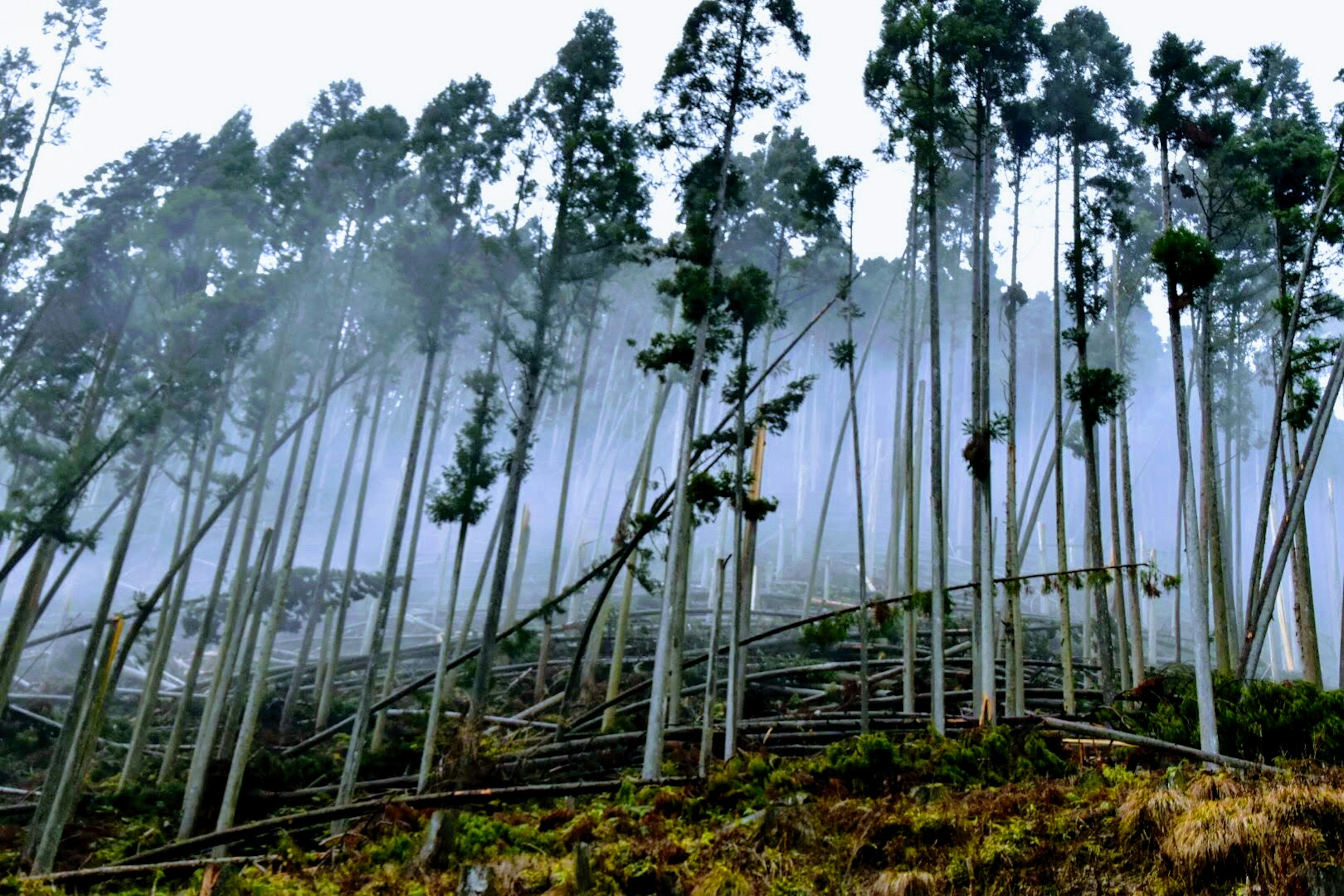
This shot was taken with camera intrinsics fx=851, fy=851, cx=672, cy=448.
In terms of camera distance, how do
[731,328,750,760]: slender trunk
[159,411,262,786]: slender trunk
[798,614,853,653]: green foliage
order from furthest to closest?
[159,411,262,786]: slender trunk, [798,614,853,653]: green foliage, [731,328,750,760]: slender trunk

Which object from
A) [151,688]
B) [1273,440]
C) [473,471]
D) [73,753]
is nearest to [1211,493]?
[1273,440]

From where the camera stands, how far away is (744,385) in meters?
8.98

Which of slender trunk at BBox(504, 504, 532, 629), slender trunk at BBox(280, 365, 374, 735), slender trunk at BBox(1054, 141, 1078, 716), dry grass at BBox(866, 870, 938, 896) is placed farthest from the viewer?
slender trunk at BBox(504, 504, 532, 629)

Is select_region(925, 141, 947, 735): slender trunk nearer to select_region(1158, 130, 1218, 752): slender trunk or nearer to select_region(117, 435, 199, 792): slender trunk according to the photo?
select_region(1158, 130, 1218, 752): slender trunk

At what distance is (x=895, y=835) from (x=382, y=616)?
277 inches

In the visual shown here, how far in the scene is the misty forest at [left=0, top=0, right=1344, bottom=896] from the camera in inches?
196

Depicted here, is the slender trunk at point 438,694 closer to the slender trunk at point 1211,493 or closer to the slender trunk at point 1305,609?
the slender trunk at point 1211,493

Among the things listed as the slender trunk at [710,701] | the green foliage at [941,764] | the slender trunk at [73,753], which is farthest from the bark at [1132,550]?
the slender trunk at [73,753]

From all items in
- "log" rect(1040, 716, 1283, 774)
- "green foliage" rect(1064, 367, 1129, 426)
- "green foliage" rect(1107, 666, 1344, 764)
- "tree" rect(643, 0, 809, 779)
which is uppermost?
"tree" rect(643, 0, 809, 779)

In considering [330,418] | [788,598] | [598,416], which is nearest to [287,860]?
[788,598]

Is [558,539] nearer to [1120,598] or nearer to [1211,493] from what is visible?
[1120,598]

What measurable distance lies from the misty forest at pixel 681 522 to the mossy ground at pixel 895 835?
0.09 ft

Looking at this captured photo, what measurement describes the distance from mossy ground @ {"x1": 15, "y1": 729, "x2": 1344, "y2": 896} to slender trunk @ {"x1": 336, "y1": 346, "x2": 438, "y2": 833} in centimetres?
212

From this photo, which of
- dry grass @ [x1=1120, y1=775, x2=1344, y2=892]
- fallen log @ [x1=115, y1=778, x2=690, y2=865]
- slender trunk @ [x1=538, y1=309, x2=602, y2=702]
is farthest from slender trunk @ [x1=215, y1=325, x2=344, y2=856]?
dry grass @ [x1=1120, y1=775, x2=1344, y2=892]
